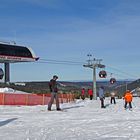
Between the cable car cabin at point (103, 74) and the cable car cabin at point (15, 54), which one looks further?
the cable car cabin at point (15, 54)

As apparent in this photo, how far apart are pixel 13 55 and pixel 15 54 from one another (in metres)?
0.52

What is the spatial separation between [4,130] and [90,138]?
2936 millimetres

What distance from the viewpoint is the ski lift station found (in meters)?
62.5

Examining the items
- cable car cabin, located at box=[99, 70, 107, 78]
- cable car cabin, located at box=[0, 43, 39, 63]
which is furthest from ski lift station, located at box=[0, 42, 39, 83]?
cable car cabin, located at box=[99, 70, 107, 78]

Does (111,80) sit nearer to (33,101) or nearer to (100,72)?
(100,72)

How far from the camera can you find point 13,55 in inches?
2525

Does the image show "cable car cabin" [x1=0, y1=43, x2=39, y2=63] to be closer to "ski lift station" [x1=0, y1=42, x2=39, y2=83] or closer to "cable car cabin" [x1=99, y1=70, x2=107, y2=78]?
"ski lift station" [x1=0, y1=42, x2=39, y2=83]

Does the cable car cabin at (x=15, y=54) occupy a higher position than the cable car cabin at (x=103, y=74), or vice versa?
the cable car cabin at (x=15, y=54)

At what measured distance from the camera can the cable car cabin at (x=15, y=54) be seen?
62.7 metres

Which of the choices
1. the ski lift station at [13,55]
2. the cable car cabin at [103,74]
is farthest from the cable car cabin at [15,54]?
the cable car cabin at [103,74]

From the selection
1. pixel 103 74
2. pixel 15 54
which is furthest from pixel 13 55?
pixel 103 74

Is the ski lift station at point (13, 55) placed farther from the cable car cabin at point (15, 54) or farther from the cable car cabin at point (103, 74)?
the cable car cabin at point (103, 74)

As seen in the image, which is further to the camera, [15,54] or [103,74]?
[15,54]

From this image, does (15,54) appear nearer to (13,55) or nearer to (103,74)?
(13,55)
